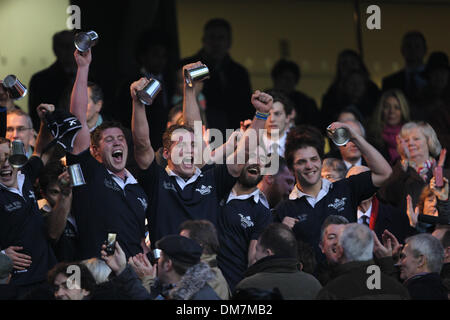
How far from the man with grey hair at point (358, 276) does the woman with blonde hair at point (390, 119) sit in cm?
309

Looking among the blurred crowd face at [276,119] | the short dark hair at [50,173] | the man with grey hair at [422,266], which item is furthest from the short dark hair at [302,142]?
the short dark hair at [50,173]

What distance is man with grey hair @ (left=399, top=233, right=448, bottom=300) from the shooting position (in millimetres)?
5969

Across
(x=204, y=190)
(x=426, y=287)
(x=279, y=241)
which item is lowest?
(x=426, y=287)

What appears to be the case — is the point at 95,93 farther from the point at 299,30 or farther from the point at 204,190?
the point at 299,30

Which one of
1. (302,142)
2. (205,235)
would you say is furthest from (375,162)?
(205,235)

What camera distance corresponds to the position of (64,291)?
546 centimetres

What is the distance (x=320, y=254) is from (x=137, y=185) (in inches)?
52.4

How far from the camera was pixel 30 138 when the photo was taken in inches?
299

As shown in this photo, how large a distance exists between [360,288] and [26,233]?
2.28 meters

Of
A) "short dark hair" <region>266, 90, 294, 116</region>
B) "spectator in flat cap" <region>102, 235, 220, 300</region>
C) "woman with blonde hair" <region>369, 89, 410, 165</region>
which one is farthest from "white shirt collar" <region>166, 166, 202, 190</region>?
"woman with blonde hair" <region>369, 89, 410, 165</region>

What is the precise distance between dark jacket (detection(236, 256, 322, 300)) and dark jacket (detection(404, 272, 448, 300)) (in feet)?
2.39

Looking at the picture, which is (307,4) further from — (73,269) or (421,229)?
(73,269)

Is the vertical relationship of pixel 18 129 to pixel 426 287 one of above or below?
above
